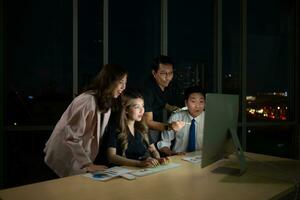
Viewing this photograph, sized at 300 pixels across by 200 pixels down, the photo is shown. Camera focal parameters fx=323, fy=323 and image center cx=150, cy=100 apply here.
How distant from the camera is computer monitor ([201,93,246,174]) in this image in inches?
69.1

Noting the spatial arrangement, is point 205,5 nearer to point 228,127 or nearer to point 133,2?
point 133,2

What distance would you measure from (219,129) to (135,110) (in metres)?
0.76

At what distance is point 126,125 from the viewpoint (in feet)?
7.89

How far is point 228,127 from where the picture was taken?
1999 millimetres

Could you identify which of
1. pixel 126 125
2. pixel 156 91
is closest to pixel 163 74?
pixel 156 91

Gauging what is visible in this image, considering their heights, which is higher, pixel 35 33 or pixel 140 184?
pixel 35 33

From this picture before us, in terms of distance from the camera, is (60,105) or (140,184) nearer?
(140,184)

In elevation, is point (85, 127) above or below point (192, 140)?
above

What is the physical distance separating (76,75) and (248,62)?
237 centimetres

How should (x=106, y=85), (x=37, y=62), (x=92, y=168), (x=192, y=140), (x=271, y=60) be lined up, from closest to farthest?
(x=92, y=168), (x=106, y=85), (x=192, y=140), (x=37, y=62), (x=271, y=60)

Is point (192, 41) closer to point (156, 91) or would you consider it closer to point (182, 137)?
point (156, 91)

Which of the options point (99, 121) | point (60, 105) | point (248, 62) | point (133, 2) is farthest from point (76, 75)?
point (248, 62)

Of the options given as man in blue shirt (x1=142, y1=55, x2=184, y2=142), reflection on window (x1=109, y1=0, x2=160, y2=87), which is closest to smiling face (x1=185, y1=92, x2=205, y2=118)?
man in blue shirt (x1=142, y1=55, x2=184, y2=142)

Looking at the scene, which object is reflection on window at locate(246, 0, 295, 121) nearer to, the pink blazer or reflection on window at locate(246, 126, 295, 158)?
reflection on window at locate(246, 126, 295, 158)
